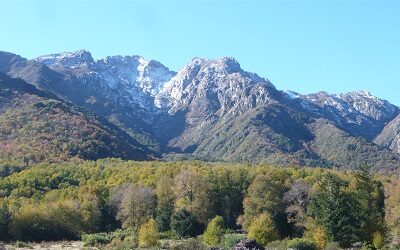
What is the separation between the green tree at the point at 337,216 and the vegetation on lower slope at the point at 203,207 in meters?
0.15

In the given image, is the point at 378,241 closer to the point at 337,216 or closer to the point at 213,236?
the point at 337,216

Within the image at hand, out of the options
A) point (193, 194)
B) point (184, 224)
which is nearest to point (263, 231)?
point (184, 224)

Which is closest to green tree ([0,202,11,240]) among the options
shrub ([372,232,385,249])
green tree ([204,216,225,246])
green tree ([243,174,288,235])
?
green tree ([204,216,225,246])

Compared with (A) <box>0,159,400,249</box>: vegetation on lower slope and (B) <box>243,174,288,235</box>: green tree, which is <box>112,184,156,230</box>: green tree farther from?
(B) <box>243,174,288,235</box>: green tree

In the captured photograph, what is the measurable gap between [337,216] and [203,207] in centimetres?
3180

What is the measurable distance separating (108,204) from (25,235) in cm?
2048

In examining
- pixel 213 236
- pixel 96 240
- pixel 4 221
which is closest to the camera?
pixel 213 236

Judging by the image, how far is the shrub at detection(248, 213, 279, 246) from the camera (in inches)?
2840

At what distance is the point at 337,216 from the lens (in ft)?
238

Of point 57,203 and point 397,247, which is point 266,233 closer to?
point 397,247

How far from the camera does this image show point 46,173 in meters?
125

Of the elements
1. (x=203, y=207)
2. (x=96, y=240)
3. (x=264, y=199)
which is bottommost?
(x=96, y=240)

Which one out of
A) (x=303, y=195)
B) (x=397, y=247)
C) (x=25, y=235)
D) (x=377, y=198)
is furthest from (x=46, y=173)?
(x=397, y=247)

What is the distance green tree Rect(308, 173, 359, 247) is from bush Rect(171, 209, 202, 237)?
2262 cm
